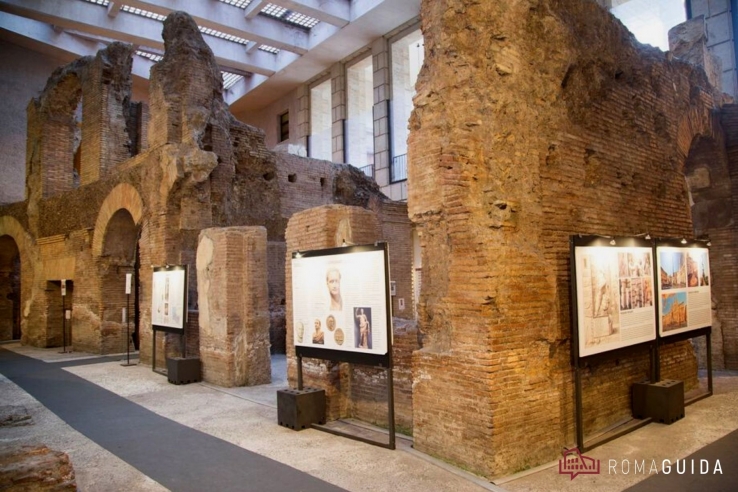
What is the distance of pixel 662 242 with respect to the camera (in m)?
6.04

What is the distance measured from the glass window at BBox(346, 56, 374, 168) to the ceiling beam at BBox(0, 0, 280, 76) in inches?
122

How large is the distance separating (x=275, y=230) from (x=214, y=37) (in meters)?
12.3

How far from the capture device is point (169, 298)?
913cm

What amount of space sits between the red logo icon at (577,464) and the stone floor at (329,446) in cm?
6

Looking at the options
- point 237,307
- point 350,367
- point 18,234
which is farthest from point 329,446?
point 18,234

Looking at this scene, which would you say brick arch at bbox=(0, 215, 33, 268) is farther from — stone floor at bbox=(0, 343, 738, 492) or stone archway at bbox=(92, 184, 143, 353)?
stone floor at bbox=(0, 343, 738, 492)

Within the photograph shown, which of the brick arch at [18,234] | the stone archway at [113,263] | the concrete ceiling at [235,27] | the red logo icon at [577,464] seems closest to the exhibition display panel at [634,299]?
the red logo icon at [577,464]

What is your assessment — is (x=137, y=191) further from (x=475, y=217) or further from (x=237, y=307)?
(x=475, y=217)

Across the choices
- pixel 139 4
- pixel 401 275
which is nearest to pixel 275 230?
pixel 401 275

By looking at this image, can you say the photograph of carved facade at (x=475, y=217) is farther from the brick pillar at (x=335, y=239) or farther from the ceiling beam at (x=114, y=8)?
the ceiling beam at (x=114, y=8)

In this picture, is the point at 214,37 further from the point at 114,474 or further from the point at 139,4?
the point at 114,474

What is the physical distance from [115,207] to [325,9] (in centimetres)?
1103

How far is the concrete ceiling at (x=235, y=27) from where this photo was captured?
59.8 feet

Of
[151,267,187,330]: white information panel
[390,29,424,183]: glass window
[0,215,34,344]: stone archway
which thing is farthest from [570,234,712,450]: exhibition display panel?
[0,215,34,344]: stone archway
